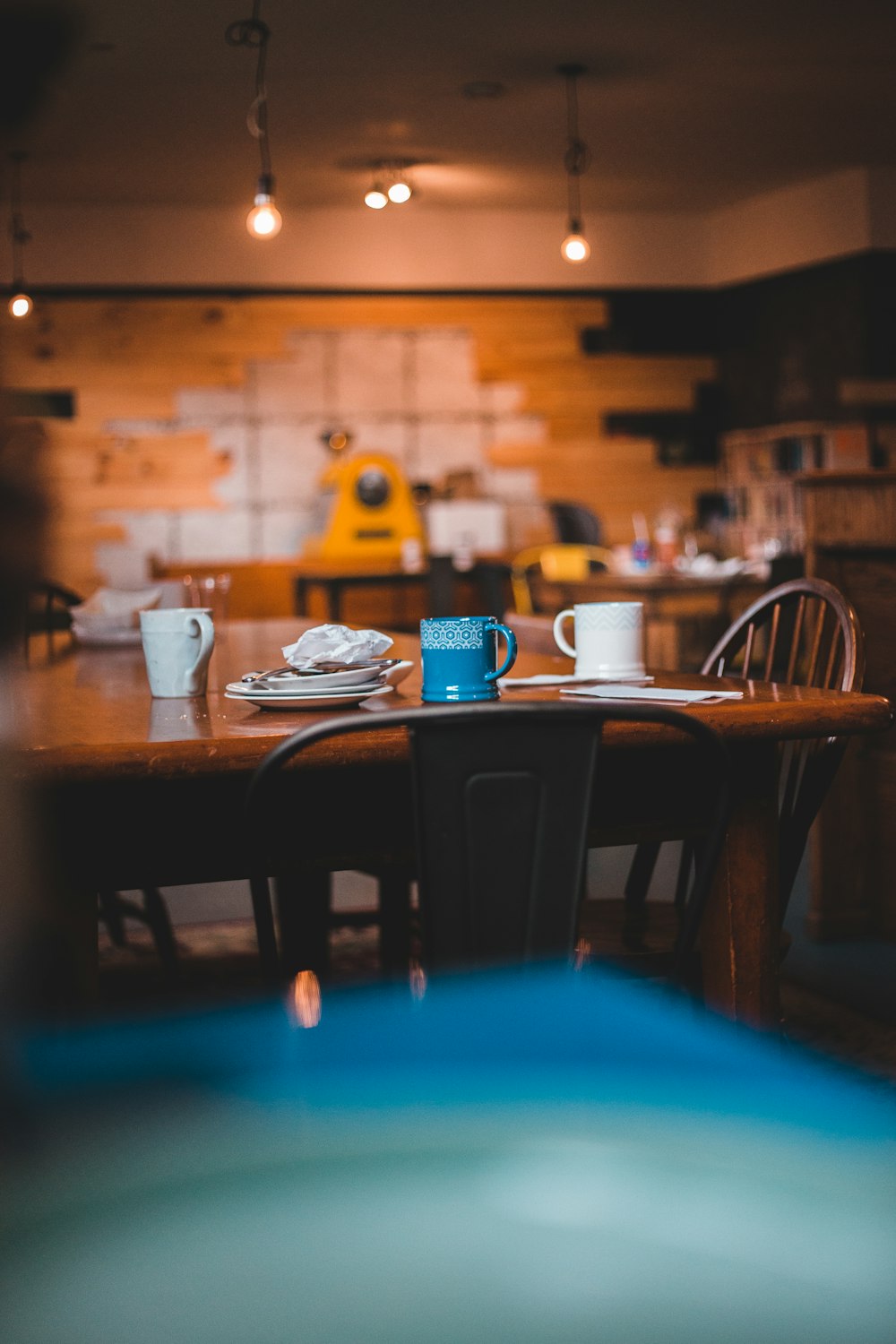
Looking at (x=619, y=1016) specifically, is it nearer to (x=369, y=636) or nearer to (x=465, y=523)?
(x=369, y=636)

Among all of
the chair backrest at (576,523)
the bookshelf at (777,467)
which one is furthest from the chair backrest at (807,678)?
the chair backrest at (576,523)

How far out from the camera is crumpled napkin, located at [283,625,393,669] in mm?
1698

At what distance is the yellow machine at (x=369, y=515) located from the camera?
27.5 feet

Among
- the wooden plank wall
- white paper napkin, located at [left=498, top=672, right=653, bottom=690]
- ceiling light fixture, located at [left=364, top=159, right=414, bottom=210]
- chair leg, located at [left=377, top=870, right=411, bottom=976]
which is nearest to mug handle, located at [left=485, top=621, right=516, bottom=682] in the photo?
white paper napkin, located at [left=498, top=672, right=653, bottom=690]

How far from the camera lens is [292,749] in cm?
117

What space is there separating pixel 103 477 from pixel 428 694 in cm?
757

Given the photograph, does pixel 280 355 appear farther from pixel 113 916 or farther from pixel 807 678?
pixel 807 678

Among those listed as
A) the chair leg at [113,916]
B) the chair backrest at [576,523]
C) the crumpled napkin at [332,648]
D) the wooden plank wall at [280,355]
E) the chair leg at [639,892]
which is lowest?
the chair leg at [113,916]

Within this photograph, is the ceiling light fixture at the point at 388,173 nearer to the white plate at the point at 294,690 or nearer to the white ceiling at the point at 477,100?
the white ceiling at the point at 477,100

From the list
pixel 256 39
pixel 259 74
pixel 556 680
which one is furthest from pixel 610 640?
pixel 259 74

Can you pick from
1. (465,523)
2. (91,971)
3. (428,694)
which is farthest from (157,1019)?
(465,523)

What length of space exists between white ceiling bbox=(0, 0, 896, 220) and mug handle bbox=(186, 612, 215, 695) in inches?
134

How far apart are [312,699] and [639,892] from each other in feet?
2.50

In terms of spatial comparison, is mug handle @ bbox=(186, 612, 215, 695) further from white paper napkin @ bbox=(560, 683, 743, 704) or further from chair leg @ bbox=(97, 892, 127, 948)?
chair leg @ bbox=(97, 892, 127, 948)
